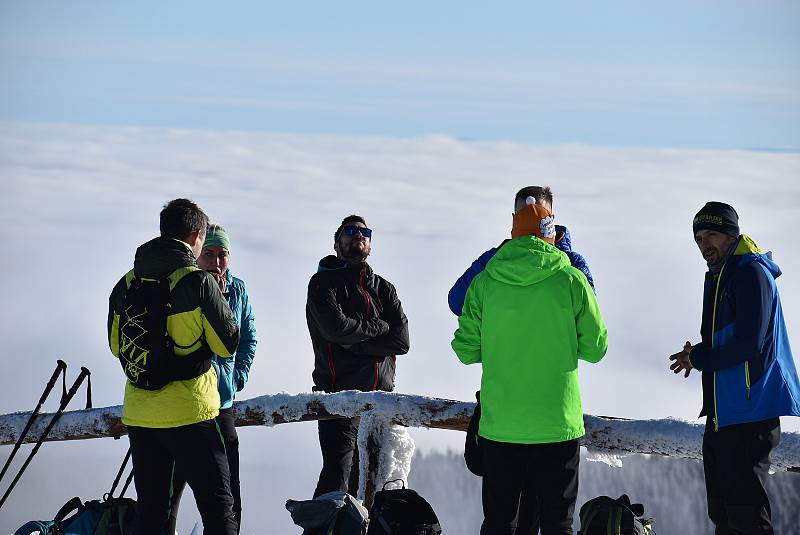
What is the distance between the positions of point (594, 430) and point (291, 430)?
23.3 m

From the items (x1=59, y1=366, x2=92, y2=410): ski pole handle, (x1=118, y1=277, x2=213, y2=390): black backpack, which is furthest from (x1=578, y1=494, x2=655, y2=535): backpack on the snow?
(x1=59, y1=366, x2=92, y2=410): ski pole handle

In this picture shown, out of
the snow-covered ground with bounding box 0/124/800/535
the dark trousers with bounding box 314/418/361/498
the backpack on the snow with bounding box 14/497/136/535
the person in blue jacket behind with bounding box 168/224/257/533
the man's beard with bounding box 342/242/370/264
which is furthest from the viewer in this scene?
the snow-covered ground with bounding box 0/124/800/535

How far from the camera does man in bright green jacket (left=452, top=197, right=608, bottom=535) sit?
4074mm

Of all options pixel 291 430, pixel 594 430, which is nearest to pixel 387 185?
pixel 291 430

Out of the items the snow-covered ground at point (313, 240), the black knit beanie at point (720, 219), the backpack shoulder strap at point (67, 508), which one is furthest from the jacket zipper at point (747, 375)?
the snow-covered ground at point (313, 240)

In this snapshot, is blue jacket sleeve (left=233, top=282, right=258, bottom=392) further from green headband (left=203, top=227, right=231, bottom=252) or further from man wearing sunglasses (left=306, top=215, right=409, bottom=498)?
man wearing sunglasses (left=306, top=215, right=409, bottom=498)

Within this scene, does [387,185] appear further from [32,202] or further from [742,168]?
[742,168]

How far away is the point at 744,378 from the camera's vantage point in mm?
4109

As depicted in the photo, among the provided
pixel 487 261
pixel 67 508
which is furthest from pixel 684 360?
pixel 67 508

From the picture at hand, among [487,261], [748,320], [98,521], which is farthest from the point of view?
[98,521]

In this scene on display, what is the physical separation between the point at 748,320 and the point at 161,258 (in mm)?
2317

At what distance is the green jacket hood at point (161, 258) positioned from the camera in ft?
13.8

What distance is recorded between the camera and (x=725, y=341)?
13.7 feet

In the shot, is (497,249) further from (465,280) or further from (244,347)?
(244,347)
